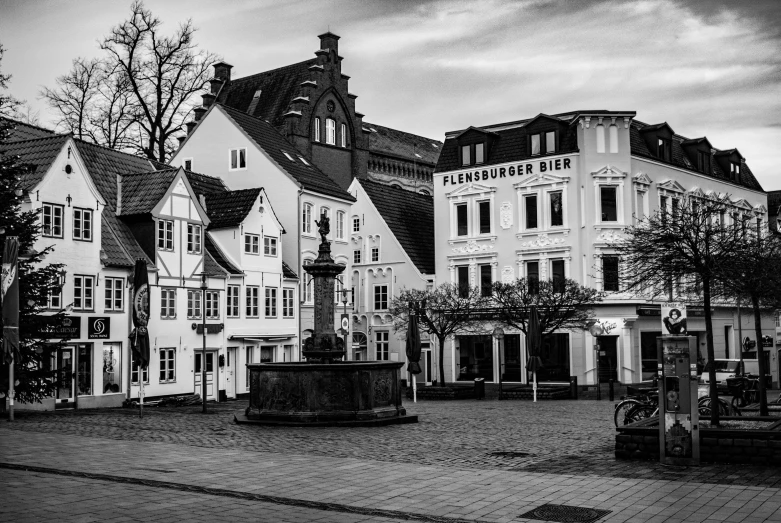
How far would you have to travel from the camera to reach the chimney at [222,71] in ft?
215

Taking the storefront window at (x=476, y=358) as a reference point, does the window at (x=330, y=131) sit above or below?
above

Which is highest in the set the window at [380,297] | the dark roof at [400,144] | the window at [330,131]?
the dark roof at [400,144]

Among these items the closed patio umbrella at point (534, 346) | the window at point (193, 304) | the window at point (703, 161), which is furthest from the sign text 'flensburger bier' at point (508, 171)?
the window at point (193, 304)

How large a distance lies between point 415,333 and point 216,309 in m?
10.6

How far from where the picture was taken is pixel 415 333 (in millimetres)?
34406

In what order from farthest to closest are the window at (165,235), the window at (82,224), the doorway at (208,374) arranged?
the doorway at (208,374), the window at (165,235), the window at (82,224)

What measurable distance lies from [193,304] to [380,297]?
1496cm

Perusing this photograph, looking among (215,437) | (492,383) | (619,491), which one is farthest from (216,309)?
(619,491)

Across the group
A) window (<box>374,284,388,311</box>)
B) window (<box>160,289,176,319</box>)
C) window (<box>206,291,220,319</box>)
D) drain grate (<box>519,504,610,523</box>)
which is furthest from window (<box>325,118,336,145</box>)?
drain grate (<box>519,504,610,523</box>)

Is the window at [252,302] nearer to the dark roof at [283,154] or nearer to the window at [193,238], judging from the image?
the window at [193,238]

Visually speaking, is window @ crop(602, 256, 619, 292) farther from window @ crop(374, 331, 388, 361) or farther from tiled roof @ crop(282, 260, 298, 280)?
tiled roof @ crop(282, 260, 298, 280)

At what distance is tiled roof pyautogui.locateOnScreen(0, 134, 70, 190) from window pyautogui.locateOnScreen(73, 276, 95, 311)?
3.95 metres

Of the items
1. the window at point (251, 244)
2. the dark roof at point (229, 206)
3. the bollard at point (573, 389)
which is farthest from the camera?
the window at point (251, 244)

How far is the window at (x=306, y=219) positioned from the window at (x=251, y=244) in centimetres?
474
